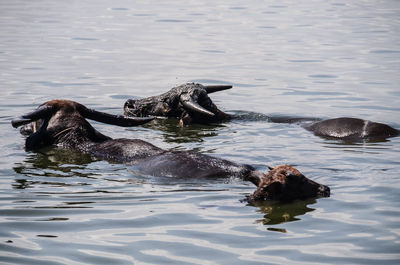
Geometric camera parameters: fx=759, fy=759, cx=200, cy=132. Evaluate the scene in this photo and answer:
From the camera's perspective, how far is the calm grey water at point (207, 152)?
6.21 metres

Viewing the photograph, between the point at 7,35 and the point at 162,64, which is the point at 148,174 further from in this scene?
the point at 7,35

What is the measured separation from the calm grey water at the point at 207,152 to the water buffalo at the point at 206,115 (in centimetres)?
27

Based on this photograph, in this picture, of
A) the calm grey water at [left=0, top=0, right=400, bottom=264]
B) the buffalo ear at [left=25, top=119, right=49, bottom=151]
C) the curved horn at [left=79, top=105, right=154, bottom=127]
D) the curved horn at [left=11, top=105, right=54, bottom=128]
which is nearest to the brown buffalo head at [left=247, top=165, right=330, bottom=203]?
the calm grey water at [left=0, top=0, right=400, bottom=264]

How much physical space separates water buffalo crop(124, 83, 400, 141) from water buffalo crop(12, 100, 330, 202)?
89.3 inches

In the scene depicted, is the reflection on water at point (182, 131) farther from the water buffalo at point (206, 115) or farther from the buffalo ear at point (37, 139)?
the buffalo ear at point (37, 139)

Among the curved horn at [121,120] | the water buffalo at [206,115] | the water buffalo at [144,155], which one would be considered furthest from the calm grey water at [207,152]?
the curved horn at [121,120]

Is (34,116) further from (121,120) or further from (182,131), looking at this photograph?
(182,131)

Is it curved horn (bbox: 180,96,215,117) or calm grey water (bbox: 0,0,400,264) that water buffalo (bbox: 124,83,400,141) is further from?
calm grey water (bbox: 0,0,400,264)

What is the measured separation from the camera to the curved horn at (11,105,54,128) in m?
9.30

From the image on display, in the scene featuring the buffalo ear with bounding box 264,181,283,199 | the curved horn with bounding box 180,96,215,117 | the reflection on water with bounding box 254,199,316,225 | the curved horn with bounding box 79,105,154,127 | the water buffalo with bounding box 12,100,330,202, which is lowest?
the reflection on water with bounding box 254,199,316,225

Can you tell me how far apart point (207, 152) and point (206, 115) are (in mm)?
2135

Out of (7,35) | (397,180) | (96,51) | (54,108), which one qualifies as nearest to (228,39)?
(96,51)

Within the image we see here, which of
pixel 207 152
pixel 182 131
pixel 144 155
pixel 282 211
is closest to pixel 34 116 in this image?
pixel 144 155

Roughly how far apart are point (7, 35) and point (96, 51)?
432cm
